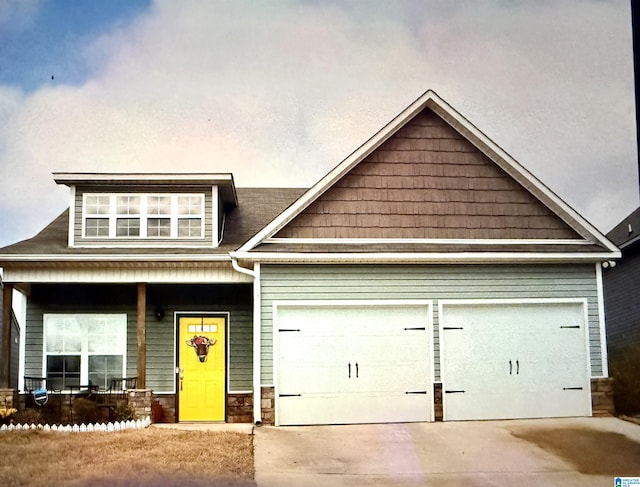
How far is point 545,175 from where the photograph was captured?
12812 mm

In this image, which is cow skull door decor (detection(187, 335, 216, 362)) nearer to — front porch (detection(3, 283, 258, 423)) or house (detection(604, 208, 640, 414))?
front porch (detection(3, 283, 258, 423))

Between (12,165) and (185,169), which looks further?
(185,169)

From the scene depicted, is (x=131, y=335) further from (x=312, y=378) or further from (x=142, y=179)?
(x=312, y=378)

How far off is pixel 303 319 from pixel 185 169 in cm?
438

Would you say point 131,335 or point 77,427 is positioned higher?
point 131,335

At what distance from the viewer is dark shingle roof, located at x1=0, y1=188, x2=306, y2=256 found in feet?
40.8

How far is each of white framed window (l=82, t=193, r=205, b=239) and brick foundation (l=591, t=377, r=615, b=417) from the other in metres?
6.62

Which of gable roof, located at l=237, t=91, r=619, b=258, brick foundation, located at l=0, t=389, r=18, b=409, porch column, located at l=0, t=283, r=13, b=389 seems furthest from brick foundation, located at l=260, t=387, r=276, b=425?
porch column, located at l=0, t=283, r=13, b=389

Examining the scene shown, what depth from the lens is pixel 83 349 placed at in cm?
1334

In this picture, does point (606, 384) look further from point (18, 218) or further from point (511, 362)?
point (18, 218)

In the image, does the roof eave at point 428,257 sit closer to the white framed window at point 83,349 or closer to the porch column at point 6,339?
the white framed window at point 83,349

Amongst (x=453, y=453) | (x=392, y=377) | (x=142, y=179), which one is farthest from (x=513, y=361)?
(x=142, y=179)

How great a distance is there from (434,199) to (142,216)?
15.6 ft

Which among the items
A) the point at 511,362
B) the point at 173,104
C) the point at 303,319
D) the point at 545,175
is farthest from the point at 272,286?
the point at 545,175
